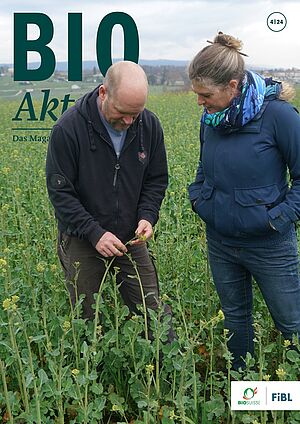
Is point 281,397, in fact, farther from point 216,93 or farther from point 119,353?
point 216,93

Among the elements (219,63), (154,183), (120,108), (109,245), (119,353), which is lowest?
(119,353)

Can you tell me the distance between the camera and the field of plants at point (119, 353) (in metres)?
2.41

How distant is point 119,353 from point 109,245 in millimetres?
509

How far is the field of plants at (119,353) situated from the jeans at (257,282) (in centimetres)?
11

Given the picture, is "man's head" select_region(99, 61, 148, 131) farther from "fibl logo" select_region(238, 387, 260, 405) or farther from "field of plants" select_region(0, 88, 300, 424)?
"fibl logo" select_region(238, 387, 260, 405)

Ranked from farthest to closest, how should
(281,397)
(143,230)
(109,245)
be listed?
(143,230) → (109,245) → (281,397)

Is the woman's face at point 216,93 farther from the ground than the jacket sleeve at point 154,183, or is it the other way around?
the woman's face at point 216,93

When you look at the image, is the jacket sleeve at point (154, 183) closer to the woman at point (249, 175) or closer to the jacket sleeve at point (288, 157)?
the woman at point (249, 175)

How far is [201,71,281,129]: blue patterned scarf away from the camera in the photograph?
8.32ft

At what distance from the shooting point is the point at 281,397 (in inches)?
93.8

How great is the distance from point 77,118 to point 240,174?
2.62 feet

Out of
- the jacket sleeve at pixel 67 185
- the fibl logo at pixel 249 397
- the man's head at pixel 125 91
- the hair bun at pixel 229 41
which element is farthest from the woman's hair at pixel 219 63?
the fibl logo at pixel 249 397

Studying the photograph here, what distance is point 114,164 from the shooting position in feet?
9.53

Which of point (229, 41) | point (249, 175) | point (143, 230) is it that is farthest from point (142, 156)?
point (229, 41)
